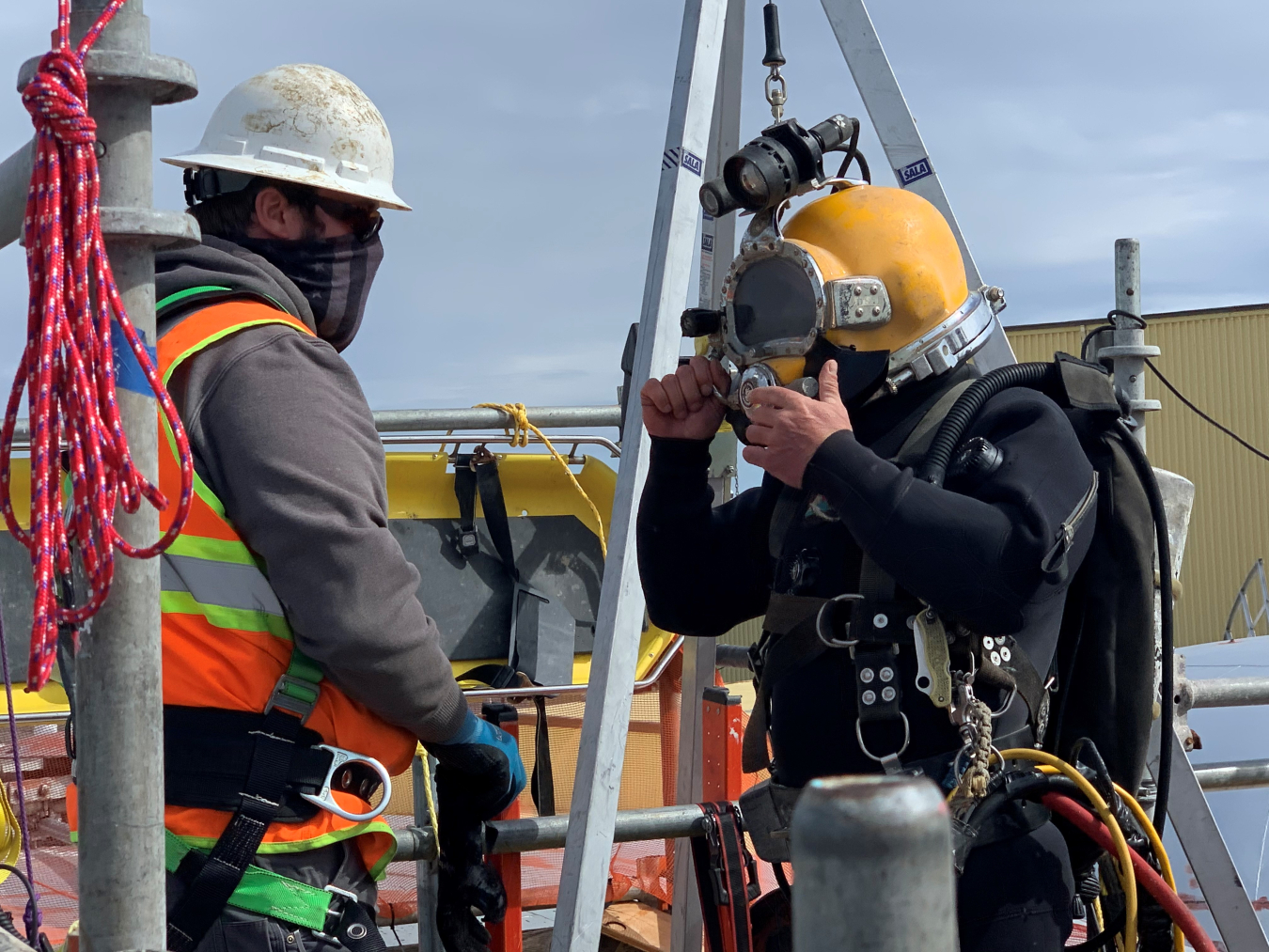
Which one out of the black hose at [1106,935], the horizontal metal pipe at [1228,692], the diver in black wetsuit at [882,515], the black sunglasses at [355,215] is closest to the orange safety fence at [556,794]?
the diver in black wetsuit at [882,515]

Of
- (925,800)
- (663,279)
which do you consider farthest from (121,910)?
(663,279)

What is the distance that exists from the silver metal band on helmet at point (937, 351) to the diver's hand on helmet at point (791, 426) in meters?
0.15

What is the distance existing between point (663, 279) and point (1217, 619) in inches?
950

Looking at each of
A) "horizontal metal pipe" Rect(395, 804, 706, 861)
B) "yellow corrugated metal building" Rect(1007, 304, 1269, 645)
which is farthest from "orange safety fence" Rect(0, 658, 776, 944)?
"yellow corrugated metal building" Rect(1007, 304, 1269, 645)

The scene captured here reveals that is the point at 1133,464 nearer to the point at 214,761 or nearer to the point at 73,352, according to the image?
the point at 214,761

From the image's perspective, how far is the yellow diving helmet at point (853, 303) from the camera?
2430 millimetres

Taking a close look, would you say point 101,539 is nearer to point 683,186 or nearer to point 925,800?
point 925,800

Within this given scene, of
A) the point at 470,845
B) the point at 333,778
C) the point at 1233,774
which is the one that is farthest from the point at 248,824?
the point at 1233,774

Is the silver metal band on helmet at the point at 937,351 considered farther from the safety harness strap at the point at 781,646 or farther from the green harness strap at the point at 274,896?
the green harness strap at the point at 274,896

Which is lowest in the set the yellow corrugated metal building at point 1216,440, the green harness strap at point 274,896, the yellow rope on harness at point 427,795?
the yellow corrugated metal building at point 1216,440

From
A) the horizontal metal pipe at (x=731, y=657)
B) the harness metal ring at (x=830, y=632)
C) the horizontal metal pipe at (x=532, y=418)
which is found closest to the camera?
the harness metal ring at (x=830, y=632)

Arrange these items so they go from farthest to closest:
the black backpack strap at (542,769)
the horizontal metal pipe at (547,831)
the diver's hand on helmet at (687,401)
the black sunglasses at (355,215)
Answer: the black backpack strap at (542,769) → the diver's hand on helmet at (687,401) → the horizontal metal pipe at (547,831) → the black sunglasses at (355,215)

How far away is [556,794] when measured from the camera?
5.08 m

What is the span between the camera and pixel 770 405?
2361 millimetres
